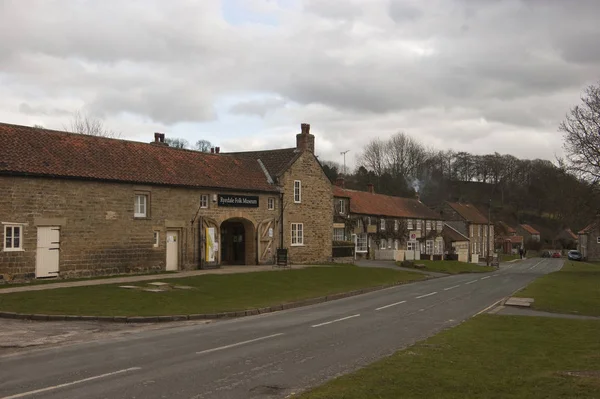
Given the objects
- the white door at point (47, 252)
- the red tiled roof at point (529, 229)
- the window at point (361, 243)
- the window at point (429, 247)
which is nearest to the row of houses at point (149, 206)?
the white door at point (47, 252)

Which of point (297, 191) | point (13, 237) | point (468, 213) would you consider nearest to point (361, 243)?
point (297, 191)

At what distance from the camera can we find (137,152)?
30469mm

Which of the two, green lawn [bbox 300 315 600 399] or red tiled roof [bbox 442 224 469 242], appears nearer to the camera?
green lawn [bbox 300 315 600 399]

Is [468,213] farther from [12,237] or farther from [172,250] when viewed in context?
[12,237]

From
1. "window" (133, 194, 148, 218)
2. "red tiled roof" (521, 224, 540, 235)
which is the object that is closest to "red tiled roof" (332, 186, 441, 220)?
"window" (133, 194, 148, 218)

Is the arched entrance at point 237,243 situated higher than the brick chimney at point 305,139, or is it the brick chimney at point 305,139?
the brick chimney at point 305,139

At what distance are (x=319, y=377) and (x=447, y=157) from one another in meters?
116

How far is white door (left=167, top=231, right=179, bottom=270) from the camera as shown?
98.1 feet

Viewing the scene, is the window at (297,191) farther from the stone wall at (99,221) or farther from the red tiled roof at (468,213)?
the red tiled roof at (468,213)

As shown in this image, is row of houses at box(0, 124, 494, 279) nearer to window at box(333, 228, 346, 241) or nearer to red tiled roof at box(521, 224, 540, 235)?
window at box(333, 228, 346, 241)

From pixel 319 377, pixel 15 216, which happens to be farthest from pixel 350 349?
pixel 15 216

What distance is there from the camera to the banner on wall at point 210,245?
104 feet

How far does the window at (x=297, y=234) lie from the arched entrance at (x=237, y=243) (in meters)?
4.07

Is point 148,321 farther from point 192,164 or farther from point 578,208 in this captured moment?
point 578,208
